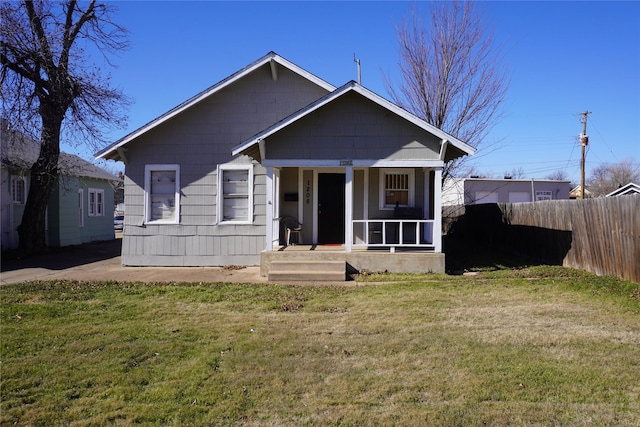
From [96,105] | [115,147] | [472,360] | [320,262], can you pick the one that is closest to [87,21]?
[96,105]

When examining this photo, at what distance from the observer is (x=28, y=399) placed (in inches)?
171

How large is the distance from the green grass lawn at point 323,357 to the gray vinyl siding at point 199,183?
12.4ft

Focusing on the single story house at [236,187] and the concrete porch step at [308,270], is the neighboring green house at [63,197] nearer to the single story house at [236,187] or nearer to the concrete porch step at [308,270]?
the single story house at [236,187]

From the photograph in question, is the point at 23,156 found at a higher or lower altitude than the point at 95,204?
higher

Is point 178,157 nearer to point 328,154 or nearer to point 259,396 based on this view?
point 328,154

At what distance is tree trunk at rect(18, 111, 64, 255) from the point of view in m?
16.3

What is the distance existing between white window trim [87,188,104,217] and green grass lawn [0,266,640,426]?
14110 mm

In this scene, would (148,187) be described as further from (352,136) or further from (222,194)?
(352,136)

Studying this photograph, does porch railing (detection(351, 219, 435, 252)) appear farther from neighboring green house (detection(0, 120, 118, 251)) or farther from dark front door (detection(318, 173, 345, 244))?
neighboring green house (detection(0, 120, 118, 251))

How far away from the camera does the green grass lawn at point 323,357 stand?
13.5 feet

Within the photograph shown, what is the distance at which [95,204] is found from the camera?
75.4 ft

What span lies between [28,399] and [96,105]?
49.3 ft

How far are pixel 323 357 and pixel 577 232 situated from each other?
906 cm

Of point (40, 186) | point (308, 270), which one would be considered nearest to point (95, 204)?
point (40, 186)
